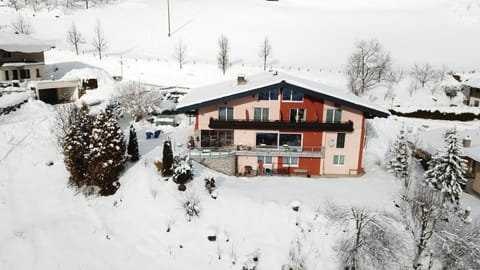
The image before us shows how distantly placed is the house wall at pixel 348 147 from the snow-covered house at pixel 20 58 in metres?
37.7

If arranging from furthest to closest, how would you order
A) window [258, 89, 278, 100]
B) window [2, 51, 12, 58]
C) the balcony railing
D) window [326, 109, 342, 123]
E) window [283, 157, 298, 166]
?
window [2, 51, 12, 58] < window [283, 157, 298, 166] < window [326, 109, 342, 123] < window [258, 89, 278, 100] < the balcony railing

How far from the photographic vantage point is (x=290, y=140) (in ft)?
100

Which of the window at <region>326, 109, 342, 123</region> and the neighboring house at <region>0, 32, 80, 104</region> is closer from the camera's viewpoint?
the window at <region>326, 109, 342, 123</region>

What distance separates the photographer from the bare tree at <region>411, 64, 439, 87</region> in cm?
6372

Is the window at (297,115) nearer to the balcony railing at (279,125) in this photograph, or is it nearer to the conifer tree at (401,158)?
the balcony railing at (279,125)

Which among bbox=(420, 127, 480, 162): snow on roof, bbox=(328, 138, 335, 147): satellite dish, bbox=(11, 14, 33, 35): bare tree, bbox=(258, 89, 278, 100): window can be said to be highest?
bbox=(11, 14, 33, 35): bare tree

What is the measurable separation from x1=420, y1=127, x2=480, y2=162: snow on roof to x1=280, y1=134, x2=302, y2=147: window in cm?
1194

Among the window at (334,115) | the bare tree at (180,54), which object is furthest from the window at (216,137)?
the bare tree at (180,54)

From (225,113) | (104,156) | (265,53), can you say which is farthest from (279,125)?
(265,53)

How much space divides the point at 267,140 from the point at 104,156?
13.0 metres

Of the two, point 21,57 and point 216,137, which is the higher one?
point 21,57

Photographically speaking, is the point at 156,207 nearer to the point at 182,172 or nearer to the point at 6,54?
the point at 182,172

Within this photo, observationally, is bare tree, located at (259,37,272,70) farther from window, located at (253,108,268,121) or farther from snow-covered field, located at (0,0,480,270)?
window, located at (253,108,268,121)

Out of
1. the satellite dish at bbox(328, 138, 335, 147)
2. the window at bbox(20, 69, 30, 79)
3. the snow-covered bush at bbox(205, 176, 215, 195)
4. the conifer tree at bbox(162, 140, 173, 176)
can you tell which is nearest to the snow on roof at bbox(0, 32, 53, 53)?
the window at bbox(20, 69, 30, 79)
